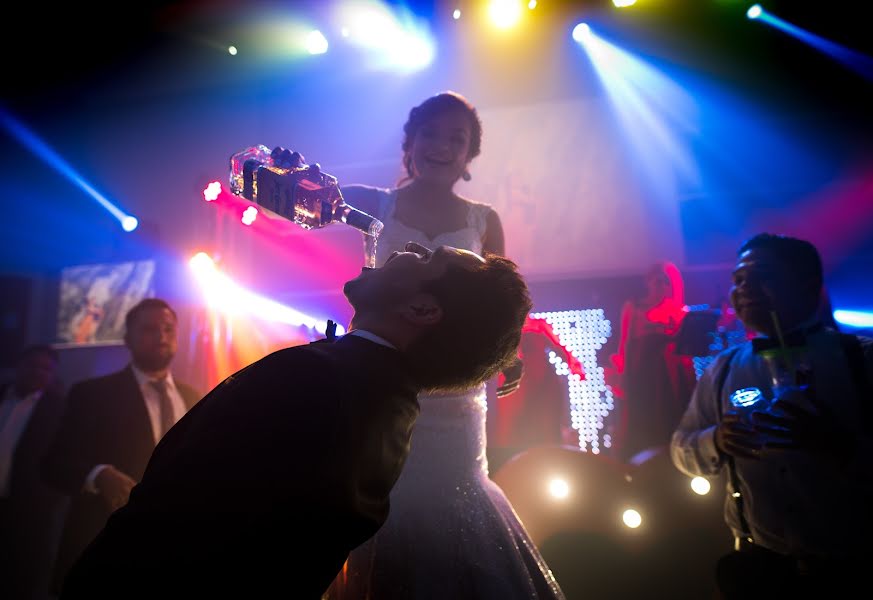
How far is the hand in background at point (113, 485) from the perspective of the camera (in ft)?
9.41

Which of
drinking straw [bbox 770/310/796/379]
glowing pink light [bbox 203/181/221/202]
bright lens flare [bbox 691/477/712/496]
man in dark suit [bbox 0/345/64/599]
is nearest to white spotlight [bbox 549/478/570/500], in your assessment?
bright lens flare [bbox 691/477/712/496]

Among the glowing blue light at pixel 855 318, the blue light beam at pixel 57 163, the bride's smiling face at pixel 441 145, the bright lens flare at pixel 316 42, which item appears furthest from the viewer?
the blue light beam at pixel 57 163

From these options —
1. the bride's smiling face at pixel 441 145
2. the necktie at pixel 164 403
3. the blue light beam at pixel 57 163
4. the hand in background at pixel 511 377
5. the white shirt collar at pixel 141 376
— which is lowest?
the necktie at pixel 164 403

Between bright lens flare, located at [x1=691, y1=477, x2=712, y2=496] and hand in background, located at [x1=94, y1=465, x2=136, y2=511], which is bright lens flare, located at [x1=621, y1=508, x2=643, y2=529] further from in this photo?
hand in background, located at [x1=94, y1=465, x2=136, y2=511]

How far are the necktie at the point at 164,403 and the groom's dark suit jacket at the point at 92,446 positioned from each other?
0.44ft

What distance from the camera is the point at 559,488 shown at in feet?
9.90

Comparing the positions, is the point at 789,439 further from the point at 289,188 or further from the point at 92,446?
the point at 92,446

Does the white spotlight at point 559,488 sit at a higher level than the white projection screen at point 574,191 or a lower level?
lower

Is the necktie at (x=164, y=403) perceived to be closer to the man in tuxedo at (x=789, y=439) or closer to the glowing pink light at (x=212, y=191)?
the glowing pink light at (x=212, y=191)

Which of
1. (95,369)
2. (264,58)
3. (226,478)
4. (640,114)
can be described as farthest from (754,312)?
(95,369)

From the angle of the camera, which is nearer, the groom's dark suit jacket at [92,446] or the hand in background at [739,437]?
the hand in background at [739,437]

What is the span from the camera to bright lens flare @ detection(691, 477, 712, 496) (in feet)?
9.46

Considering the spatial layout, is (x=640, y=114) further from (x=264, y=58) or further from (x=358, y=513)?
(x=358, y=513)

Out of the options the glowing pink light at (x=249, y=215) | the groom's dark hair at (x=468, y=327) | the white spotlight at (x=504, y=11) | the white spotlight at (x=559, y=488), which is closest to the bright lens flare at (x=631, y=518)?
the white spotlight at (x=559, y=488)
